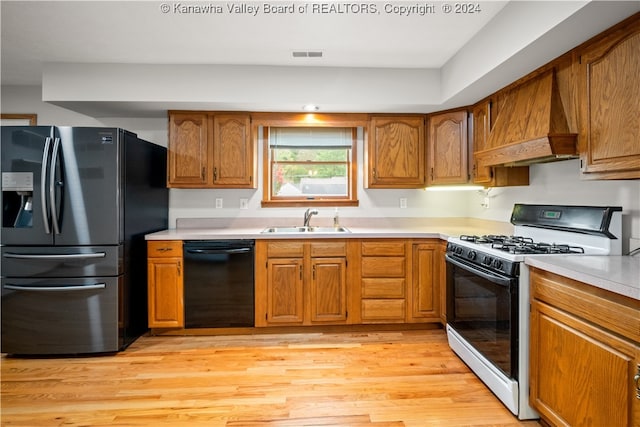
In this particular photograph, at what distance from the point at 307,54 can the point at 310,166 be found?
1.19 m

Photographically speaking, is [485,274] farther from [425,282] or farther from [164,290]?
[164,290]

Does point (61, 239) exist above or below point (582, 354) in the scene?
above

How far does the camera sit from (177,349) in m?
2.87

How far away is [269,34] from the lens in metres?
2.54

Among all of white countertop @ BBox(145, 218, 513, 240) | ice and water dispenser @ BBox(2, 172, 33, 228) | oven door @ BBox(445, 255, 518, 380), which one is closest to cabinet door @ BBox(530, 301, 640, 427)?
oven door @ BBox(445, 255, 518, 380)

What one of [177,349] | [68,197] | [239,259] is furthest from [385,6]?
[177,349]

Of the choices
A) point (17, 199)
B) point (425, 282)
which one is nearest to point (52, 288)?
point (17, 199)

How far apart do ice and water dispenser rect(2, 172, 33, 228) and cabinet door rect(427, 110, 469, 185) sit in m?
3.32

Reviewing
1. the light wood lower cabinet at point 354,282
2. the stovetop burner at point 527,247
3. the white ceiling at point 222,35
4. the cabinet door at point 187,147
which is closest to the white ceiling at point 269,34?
the white ceiling at point 222,35

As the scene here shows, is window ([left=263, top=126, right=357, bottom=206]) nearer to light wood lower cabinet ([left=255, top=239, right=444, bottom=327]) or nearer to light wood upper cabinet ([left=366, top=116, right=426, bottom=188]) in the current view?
light wood upper cabinet ([left=366, top=116, right=426, bottom=188])

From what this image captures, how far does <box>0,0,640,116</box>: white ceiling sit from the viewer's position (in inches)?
86.0

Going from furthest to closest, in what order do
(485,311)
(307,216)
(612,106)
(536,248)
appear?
(307,216) → (485,311) → (536,248) → (612,106)

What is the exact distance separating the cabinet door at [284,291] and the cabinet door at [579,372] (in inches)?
70.8

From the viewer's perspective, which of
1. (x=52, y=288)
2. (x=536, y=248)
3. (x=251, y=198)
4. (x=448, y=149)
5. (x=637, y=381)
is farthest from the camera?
(x=251, y=198)
